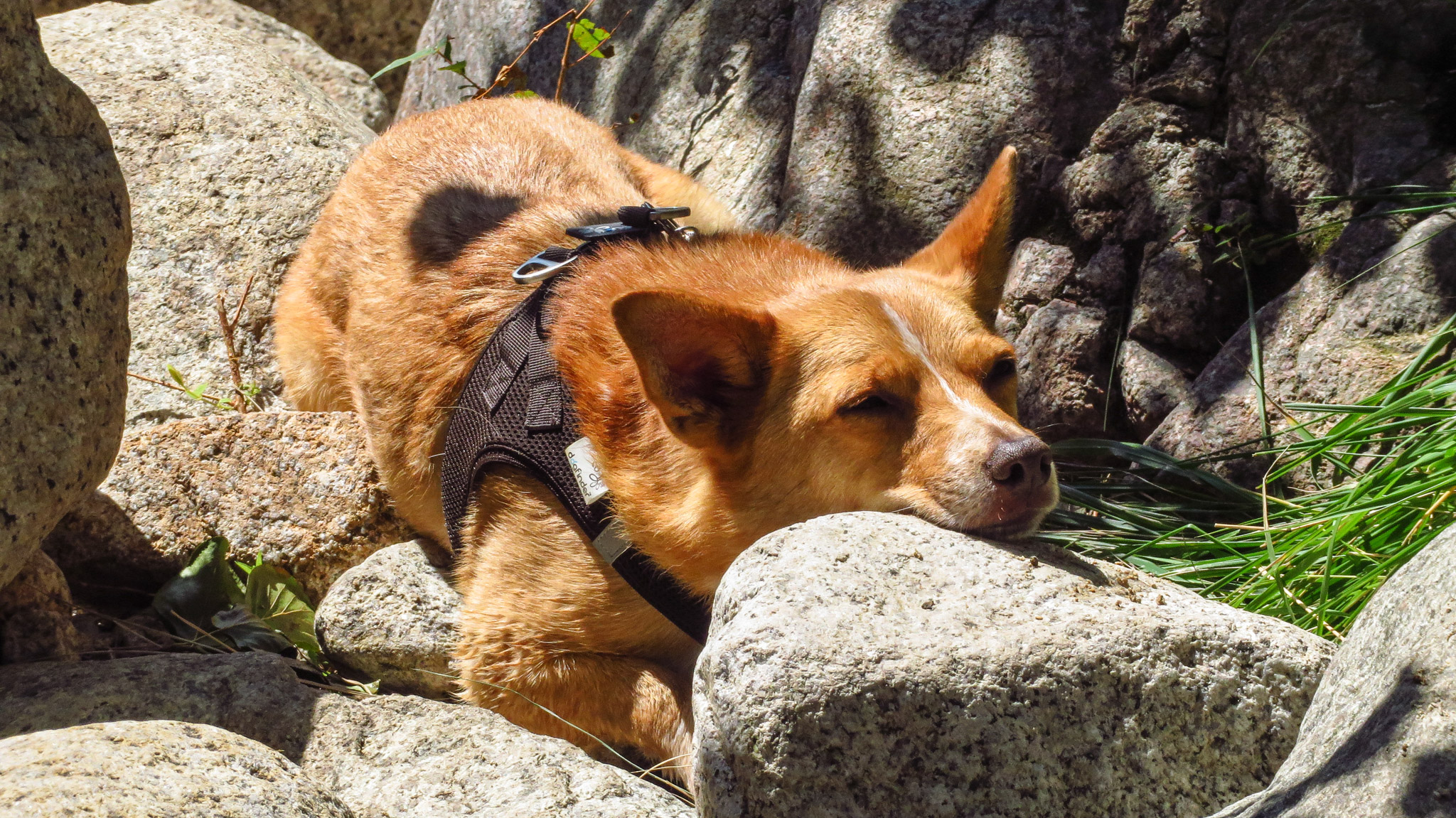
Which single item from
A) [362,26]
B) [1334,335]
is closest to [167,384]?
[1334,335]

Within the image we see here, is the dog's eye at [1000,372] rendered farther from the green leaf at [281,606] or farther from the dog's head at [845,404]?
the green leaf at [281,606]

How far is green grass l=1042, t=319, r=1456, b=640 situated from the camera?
2990 mm

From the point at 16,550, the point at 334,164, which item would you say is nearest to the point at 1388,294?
the point at 16,550

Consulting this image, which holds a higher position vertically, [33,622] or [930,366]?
[930,366]

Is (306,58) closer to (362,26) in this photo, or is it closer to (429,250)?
(362,26)

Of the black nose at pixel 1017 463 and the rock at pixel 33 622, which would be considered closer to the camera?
the black nose at pixel 1017 463

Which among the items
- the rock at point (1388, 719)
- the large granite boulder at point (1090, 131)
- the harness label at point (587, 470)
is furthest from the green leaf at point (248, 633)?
the rock at point (1388, 719)

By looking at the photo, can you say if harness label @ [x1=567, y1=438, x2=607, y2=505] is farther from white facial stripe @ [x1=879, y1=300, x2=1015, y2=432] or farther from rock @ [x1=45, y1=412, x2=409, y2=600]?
rock @ [x1=45, y1=412, x2=409, y2=600]

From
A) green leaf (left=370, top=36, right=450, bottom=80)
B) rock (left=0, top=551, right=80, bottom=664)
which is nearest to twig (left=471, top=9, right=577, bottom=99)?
green leaf (left=370, top=36, right=450, bottom=80)

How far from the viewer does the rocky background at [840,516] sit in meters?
2.24

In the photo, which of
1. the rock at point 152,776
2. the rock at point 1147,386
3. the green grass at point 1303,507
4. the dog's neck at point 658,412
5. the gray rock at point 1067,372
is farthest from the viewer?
the gray rock at point 1067,372

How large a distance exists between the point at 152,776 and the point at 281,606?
1.80m

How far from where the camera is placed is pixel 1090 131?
4930 millimetres

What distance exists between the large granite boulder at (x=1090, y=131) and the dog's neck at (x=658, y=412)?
156 centimetres
